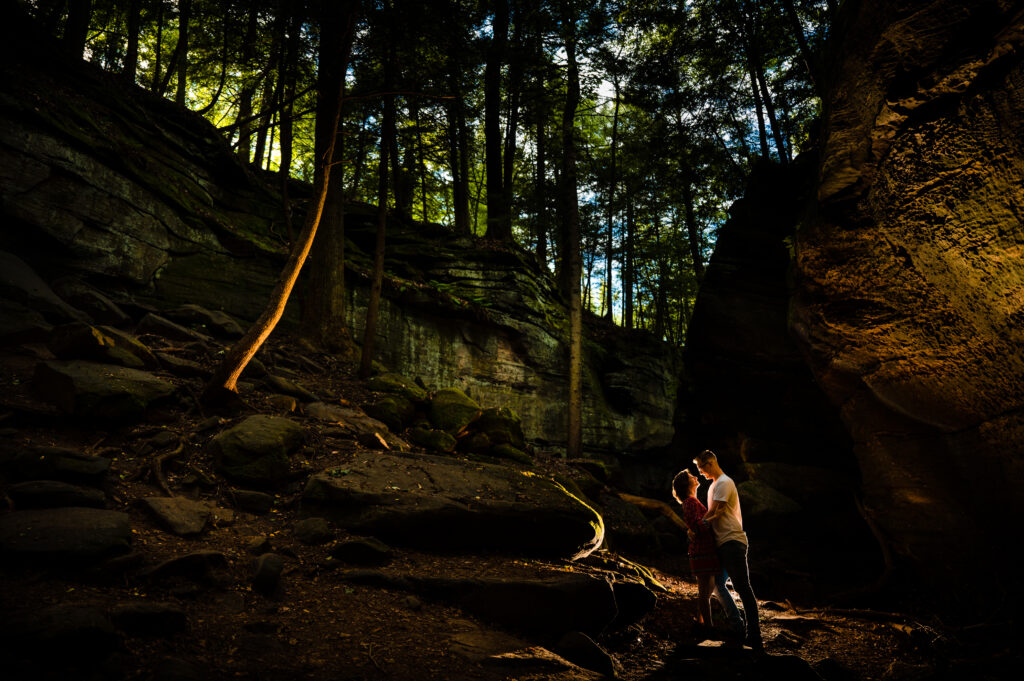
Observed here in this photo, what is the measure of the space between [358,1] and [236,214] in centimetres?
777

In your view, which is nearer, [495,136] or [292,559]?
[292,559]

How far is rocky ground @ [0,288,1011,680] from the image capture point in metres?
3.46

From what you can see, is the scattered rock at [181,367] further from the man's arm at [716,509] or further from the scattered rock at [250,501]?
the man's arm at [716,509]

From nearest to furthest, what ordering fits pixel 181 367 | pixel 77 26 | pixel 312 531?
1. pixel 312 531
2. pixel 181 367
3. pixel 77 26

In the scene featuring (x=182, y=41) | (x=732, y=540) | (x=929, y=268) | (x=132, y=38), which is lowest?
(x=732, y=540)

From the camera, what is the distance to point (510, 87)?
19125 millimetres

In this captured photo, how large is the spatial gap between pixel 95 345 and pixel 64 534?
4.22m

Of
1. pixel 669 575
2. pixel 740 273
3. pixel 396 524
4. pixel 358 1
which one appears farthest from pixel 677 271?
pixel 396 524

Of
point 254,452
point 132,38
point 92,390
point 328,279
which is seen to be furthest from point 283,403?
point 132,38

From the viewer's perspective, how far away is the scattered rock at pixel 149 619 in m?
3.20

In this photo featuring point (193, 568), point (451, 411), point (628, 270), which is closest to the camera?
point (193, 568)

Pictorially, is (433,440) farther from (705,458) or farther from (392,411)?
(705,458)

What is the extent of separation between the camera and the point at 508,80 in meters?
18.9

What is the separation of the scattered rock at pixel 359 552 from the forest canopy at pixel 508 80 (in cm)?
740
